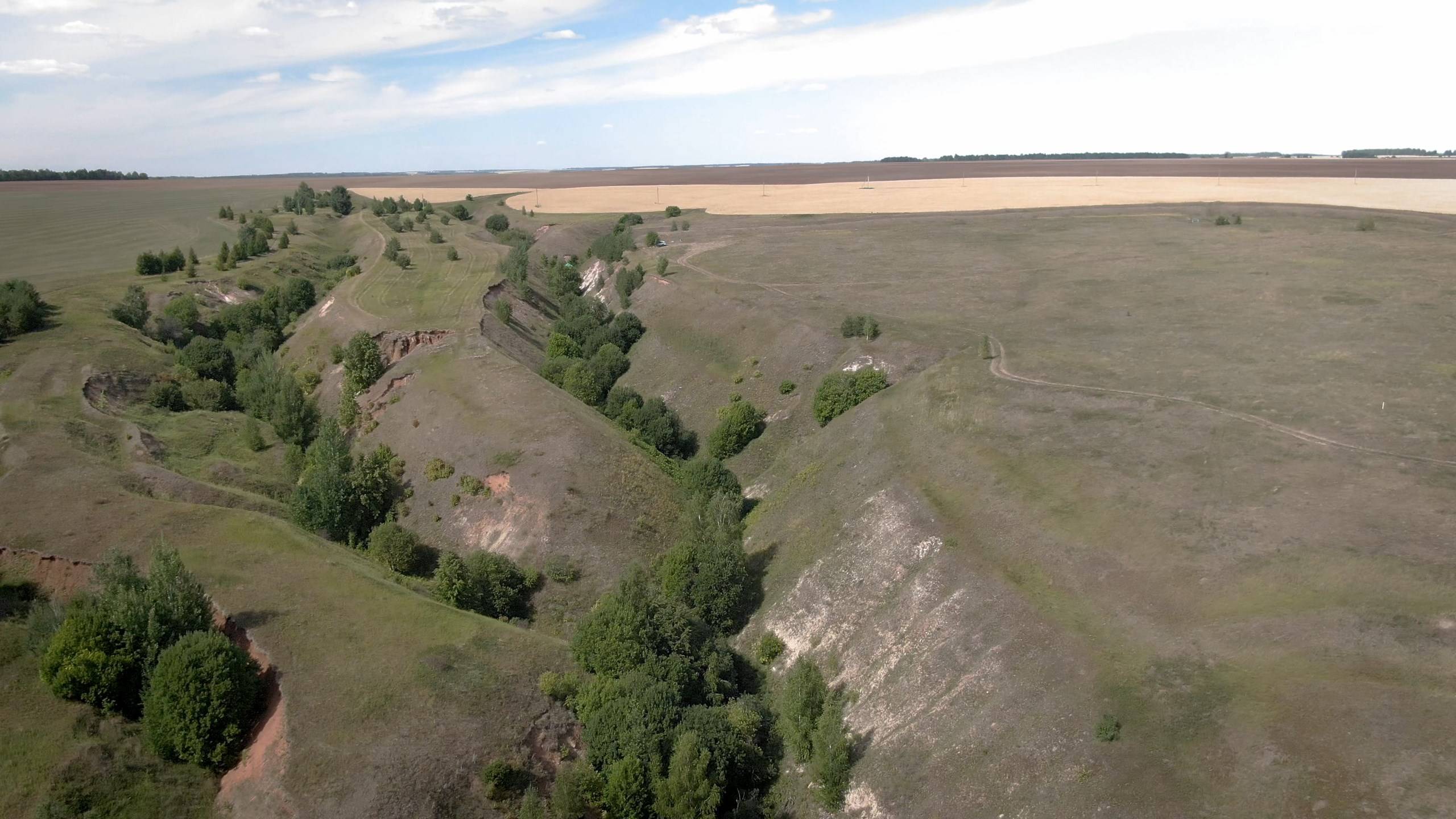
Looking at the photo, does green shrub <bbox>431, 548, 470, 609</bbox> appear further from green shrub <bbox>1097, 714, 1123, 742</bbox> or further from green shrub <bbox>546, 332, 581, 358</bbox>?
green shrub <bbox>546, 332, 581, 358</bbox>

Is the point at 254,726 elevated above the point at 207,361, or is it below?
below

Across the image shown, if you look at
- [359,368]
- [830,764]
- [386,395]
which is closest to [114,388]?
[359,368]

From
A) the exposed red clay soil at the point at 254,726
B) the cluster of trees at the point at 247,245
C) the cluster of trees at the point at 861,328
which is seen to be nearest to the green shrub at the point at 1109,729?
the exposed red clay soil at the point at 254,726

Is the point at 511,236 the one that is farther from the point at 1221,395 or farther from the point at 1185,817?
the point at 1185,817

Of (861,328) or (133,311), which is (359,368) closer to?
(133,311)

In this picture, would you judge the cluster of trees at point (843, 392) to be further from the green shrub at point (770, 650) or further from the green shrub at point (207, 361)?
the green shrub at point (207, 361)

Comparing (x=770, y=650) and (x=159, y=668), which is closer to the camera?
(x=159, y=668)
